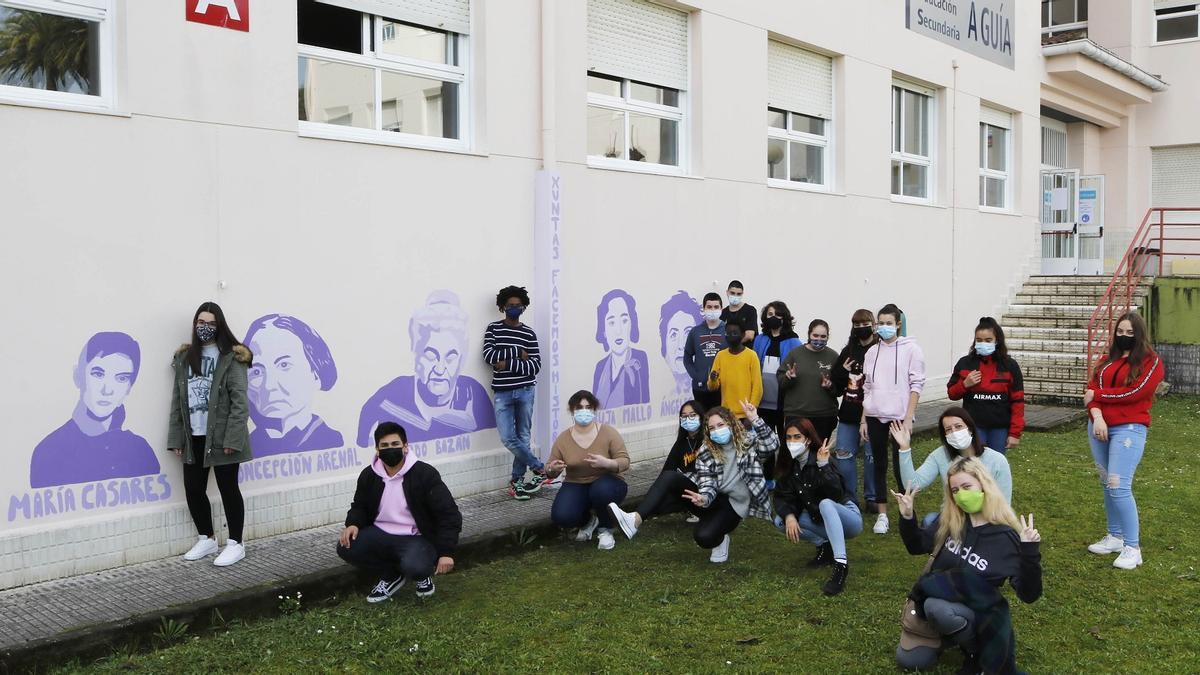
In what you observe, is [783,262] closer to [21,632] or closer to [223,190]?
[223,190]

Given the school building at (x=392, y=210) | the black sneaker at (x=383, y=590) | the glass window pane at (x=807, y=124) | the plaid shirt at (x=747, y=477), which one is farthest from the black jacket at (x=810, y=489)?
the glass window pane at (x=807, y=124)

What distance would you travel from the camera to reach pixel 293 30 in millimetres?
7910

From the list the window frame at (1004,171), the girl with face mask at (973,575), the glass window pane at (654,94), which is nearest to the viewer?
the girl with face mask at (973,575)

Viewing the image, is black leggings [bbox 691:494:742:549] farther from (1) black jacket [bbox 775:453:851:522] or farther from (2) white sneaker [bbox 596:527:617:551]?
(2) white sneaker [bbox 596:527:617:551]

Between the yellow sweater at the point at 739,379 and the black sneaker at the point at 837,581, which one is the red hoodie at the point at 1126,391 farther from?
the yellow sweater at the point at 739,379

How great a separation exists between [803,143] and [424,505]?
337 inches

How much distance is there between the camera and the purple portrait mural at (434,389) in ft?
28.1

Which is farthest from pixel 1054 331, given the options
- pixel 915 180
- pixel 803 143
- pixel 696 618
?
pixel 696 618

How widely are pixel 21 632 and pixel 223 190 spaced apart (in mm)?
3202

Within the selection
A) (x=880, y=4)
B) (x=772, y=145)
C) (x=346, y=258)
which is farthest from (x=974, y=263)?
(x=346, y=258)

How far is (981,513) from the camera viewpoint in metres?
5.33

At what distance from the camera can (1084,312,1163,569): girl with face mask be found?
7094 millimetres

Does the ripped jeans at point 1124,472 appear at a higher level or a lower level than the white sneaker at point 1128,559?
higher

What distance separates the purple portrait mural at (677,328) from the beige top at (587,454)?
124 inches
